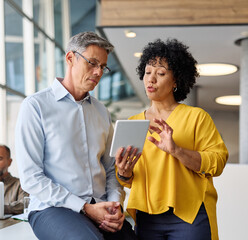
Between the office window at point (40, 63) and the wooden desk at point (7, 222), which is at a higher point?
the office window at point (40, 63)

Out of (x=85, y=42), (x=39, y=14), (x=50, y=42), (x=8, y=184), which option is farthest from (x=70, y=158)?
(x=50, y=42)

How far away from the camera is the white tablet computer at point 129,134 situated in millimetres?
1634

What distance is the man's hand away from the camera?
1.67m

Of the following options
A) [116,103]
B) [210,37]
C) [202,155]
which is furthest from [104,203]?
[116,103]

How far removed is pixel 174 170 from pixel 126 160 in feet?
0.74

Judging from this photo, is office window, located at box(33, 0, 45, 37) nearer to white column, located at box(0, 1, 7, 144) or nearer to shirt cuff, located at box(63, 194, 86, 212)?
white column, located at box(0, 1, 7, 144)

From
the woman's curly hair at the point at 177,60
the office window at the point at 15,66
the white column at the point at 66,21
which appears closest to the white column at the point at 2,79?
the office window at the point at 15,66

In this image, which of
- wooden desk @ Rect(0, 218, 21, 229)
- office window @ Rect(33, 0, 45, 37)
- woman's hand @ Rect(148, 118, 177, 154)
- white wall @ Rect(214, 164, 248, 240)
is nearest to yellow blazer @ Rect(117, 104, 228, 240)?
woman's hand @ Rect(148, 118, 177, 154)

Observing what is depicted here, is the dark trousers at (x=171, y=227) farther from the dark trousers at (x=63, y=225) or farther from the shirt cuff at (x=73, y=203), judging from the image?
the shirt cuff at (x=73, y=203)

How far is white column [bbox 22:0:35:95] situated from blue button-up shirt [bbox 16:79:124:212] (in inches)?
230

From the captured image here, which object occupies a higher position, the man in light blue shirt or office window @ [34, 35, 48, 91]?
office window @ [34, 35, 48, 91]

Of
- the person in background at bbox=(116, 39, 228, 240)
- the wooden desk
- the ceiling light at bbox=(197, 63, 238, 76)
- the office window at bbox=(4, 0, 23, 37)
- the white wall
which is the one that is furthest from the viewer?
the ceiling light at bbox=(197, 63, 238, 76)

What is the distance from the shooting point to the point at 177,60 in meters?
1.92

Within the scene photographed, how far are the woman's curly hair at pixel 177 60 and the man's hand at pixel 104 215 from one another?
69 cm
